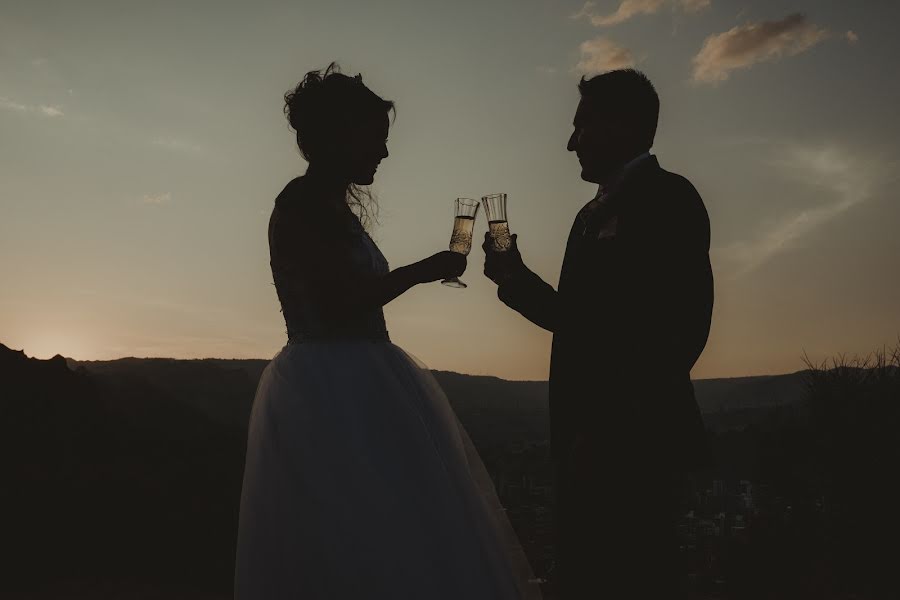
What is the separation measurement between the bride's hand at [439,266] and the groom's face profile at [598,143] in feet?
2.76

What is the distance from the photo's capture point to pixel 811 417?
1004cm

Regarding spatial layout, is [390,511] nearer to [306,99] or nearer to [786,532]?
[306,99]

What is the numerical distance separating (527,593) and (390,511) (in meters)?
0.73

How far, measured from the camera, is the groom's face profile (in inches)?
128

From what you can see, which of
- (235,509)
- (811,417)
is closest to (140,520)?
(235,509)

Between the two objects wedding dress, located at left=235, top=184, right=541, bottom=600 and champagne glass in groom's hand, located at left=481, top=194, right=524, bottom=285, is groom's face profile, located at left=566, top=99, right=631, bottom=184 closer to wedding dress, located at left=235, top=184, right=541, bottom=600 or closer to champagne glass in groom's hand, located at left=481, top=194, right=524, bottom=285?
champagne glass in groom's hand, located at left=481, top=194, right=524, bottom=285

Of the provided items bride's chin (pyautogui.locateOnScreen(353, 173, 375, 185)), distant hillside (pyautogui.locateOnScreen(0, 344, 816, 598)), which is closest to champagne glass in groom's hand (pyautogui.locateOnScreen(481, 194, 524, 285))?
bride's chin (pyautogui.locateOnScreen(353, 173, 375, 185))

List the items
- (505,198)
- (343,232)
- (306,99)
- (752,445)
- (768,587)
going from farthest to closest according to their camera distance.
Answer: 1. (752,445)
2. (768,587)
3. (505,198)
4. (306,99)
5. (343,232)

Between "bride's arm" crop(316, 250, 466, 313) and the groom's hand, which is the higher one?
the groom's hand

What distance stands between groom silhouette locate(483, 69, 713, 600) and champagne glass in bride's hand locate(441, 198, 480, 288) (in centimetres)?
59

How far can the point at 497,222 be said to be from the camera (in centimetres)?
355

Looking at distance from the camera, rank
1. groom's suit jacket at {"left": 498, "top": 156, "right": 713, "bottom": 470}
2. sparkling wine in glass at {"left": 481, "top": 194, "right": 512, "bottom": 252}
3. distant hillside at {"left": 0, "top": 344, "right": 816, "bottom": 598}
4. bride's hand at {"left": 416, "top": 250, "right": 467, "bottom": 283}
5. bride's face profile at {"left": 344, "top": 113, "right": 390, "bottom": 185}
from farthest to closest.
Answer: distant hillside at {"left": 0, "top": 344, "right": 816, "bottom": 598} → sparkling wine in glass at {"left": 481, "top": 194, "right": 512, "bottom": 252} → bride's face profile at {"left": 344, "top": 113, "right": 390, "bottom": 185} → bride's hand at {"left": 416, "top": 250, "right": 467, "bottom": 283} → groom's suit jacket at {"left": 498, "top": 156, "right": 713, "bottom": 470}

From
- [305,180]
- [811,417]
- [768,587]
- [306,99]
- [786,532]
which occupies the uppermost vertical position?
[306,99]

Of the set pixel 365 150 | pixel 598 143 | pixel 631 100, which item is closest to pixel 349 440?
pixel 365 150
